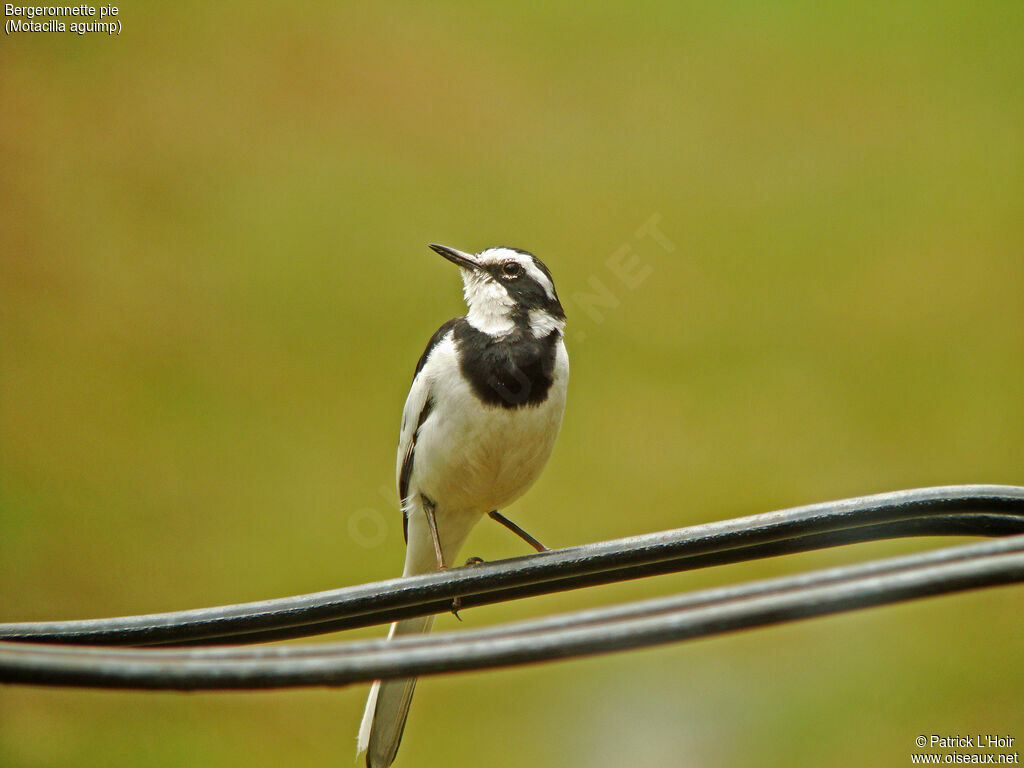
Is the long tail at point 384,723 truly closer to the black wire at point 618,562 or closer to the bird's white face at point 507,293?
the bird's white face at point 507,293

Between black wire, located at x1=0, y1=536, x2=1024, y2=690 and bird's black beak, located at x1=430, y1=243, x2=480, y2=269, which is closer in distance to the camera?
black wire, located at x1=0, y1=536, x2=1024, y2=690

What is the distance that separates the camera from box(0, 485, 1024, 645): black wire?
2.31 metres

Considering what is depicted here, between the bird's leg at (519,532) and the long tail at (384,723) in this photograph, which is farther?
the bird's leg at (519,532)

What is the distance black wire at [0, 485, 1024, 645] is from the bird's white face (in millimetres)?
1857

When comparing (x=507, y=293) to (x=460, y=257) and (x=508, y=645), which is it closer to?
(x=460, y=257)

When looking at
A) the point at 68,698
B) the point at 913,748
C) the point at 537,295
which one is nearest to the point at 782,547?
the point at 537,295

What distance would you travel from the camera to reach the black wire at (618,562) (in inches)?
90.9

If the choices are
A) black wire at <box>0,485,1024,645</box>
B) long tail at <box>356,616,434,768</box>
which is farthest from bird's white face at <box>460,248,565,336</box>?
black wire at <box>0,485,1024,645</box>

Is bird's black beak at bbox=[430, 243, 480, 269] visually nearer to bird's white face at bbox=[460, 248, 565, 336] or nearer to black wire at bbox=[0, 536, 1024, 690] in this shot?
bird's white face at bbox=[460, 248, 565, 336]

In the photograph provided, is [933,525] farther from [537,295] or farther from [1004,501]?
[537,295]

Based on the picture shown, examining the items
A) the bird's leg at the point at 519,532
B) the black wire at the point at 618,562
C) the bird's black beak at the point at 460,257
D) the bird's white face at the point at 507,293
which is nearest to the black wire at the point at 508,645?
the black wire at the point at 618,562

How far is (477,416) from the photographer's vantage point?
13.6 feet

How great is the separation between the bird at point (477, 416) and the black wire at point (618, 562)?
1.44 m

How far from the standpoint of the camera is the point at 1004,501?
2426mm
